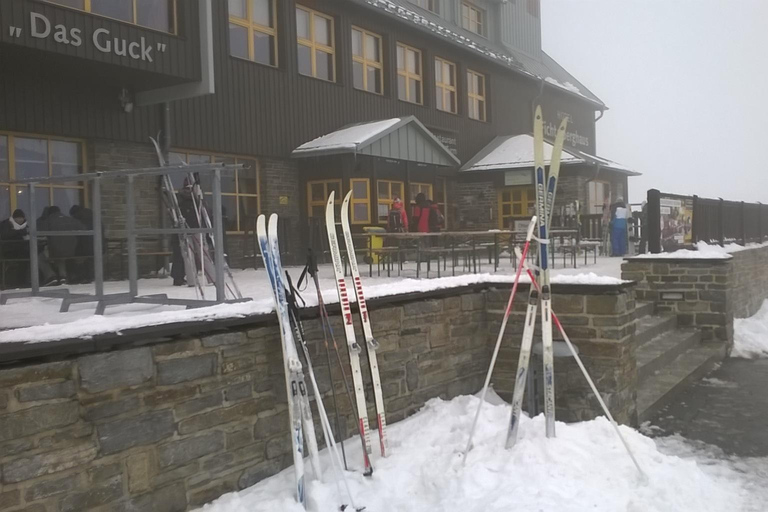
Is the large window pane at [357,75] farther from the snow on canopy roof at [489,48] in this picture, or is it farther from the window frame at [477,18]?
the window frame at [477,18]

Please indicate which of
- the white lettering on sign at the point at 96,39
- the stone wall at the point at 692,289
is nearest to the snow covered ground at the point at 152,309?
the white lettering on sign at the point at 96,39

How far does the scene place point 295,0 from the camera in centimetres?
1375

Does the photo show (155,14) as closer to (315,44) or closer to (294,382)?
(315,44)

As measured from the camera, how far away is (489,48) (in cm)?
2055

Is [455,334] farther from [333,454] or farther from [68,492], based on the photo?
[68,492]

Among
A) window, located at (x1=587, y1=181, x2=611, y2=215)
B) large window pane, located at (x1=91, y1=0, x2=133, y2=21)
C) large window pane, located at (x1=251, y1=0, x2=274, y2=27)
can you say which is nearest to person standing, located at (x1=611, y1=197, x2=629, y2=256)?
window, located at (x1=587, y1=181, x2=611, y2=215)

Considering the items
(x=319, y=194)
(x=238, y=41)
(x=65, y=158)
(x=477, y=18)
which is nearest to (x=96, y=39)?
(x=65, y=158)

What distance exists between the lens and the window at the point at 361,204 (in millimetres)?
14125

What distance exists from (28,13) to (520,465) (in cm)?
786

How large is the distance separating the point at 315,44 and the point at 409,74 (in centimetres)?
353

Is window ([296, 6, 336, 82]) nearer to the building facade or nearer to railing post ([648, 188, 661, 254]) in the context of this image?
the building facade

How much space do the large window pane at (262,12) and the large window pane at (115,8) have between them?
3.71 m

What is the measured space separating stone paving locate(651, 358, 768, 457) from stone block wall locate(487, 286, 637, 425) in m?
0.58

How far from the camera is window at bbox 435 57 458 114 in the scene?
18359 mm
